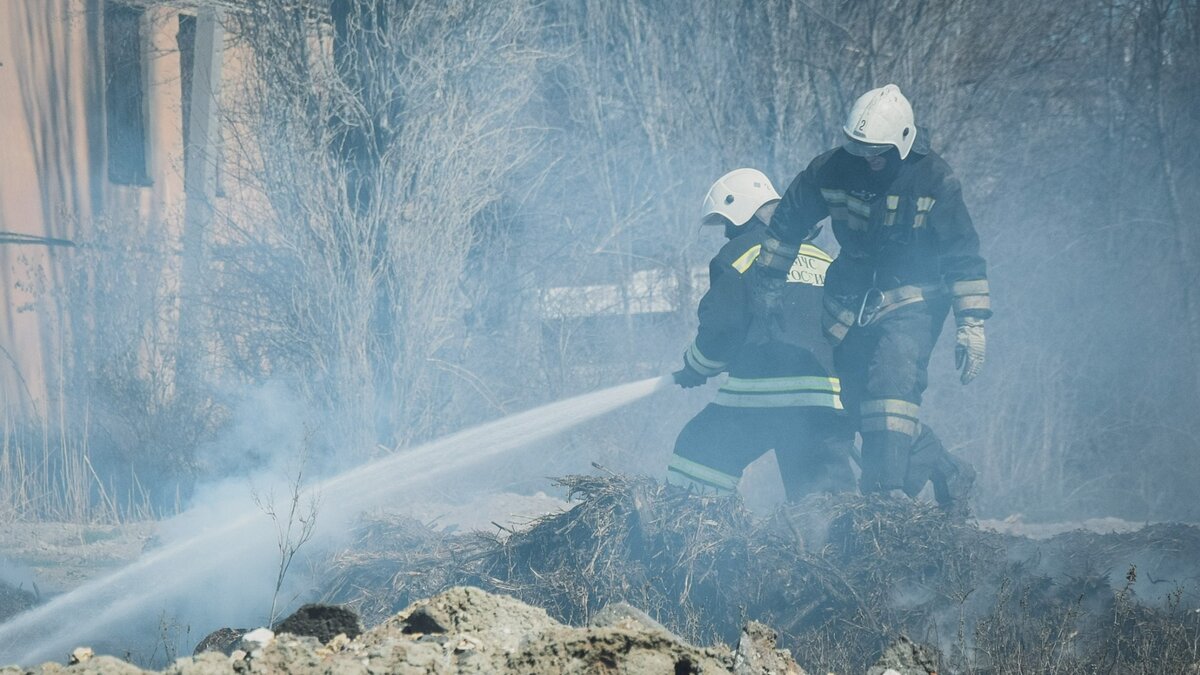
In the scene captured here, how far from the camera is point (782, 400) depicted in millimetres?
5766

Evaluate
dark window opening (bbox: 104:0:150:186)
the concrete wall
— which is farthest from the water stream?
dark window opening (bbox: 104:0:150:186)

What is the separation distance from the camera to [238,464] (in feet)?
30.0

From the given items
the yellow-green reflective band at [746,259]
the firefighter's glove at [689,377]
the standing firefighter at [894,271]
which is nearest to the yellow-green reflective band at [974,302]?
the standing firefighter at [894,271]

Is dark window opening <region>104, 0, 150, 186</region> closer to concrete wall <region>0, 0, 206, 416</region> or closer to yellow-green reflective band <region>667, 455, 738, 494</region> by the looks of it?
concrete wall <region>0, 0, 206, 416</region>

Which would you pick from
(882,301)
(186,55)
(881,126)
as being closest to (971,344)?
(882,301)

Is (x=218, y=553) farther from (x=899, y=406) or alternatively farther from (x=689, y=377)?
(x=899, y=406)

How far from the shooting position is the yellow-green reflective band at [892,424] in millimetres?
5254

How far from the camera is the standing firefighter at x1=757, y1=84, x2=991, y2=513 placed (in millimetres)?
5289

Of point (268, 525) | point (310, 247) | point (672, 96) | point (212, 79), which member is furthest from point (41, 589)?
point (672, 96)

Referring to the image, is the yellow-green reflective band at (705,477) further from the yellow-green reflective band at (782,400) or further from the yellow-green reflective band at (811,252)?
the yellow-green reflective band at (811,252)

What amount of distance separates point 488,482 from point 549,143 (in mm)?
3556

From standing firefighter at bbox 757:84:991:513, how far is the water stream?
1.14m

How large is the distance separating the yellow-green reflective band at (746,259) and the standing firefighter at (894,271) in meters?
0.14

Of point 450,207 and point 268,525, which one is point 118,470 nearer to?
point 268,525
